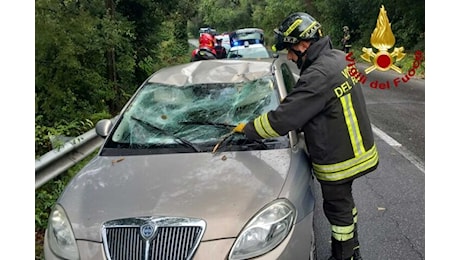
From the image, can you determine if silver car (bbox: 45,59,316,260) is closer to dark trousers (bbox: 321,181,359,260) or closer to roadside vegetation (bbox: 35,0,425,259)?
dark trousers (bbox: 321,181,359,260)

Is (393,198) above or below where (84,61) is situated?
below

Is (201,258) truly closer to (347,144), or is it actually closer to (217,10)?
(347,144)

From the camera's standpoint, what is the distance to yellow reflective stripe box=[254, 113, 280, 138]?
325cm

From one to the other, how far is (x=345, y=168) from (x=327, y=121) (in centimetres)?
37

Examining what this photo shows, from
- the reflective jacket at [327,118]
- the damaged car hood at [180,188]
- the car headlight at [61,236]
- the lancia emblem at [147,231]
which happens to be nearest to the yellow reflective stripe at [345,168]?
the reflective jacket at [327,118]

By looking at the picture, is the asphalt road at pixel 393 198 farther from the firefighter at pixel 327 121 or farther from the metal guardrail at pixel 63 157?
the metal guardrail at pixel 63 157

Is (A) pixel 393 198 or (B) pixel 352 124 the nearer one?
(B) pixel 352 124

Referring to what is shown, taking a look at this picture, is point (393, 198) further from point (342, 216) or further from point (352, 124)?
point (352, 124)

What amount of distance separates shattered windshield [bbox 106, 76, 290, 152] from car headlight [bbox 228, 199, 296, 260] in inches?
35.3

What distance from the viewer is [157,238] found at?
2.70m

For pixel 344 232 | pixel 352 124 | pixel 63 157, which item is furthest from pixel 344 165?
pixel 63 157

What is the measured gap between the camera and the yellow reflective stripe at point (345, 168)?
3314 millimetres

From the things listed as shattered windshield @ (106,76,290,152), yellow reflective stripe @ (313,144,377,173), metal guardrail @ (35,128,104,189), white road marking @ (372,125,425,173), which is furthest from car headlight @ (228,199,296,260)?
white road marking @ (372,125,425,173)

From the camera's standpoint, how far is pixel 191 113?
3963mm
